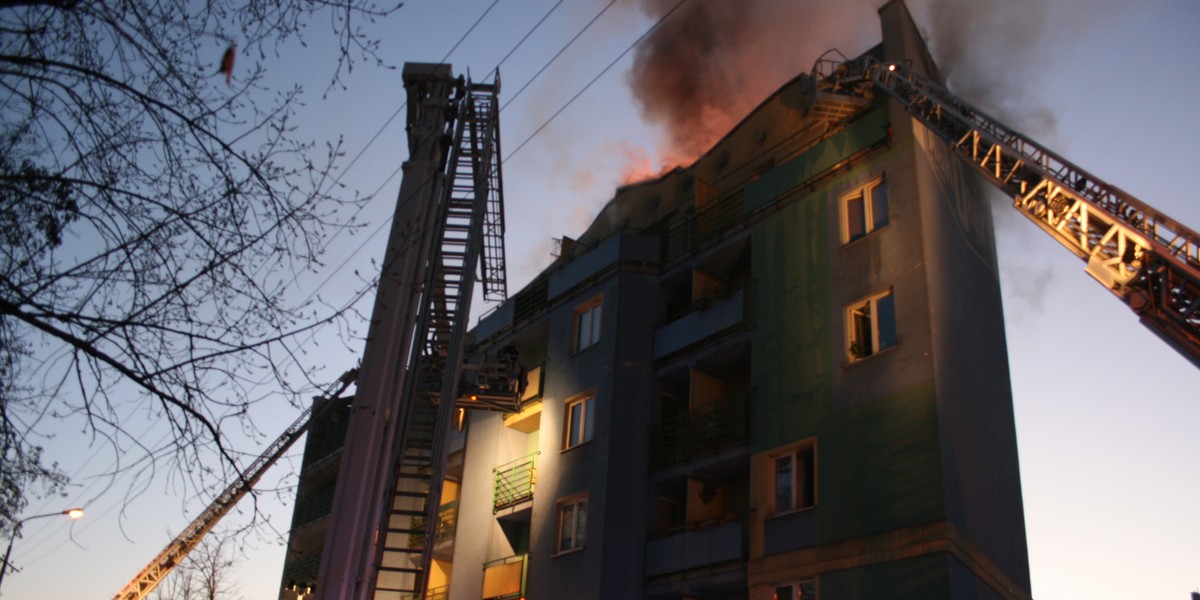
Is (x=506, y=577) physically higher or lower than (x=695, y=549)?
lower

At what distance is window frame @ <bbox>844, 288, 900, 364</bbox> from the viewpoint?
21641 mm

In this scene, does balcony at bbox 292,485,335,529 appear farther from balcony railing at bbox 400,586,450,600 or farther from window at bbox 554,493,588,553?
window at bbox 554,493,588,553

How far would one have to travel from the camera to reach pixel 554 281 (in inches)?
1283

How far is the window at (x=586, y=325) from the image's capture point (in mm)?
29969

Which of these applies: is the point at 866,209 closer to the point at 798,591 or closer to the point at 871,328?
the point at 871,328

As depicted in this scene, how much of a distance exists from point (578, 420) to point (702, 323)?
4.75 m

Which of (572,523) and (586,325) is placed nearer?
(572,523)

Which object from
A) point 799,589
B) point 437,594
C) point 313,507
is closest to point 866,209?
point 799,589

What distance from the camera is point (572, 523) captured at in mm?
27016

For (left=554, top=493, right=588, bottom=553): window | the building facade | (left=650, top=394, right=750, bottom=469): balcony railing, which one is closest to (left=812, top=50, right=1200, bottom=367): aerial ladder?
the building facade

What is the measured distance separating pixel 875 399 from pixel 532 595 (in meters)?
11.2

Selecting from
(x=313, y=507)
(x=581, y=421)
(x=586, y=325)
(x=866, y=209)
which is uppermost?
(x=866, y=209)

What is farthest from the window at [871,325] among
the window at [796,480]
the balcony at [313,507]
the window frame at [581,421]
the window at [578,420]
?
the balcony at [313,507]

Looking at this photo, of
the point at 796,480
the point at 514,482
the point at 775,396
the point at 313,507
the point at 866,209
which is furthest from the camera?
the point at 313,507
